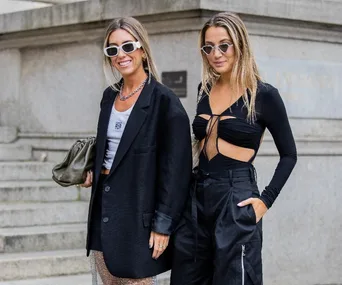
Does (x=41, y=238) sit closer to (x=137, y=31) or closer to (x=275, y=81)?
(x=275, y=81)

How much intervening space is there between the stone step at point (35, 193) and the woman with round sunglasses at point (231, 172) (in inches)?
135

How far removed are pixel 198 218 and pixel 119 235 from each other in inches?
14.8

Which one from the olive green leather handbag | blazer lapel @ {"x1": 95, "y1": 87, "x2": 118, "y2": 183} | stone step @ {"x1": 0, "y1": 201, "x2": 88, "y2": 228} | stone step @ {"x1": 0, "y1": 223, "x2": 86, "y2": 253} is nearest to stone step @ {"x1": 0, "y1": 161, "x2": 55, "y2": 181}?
stone step @ {"x1": 0, "y1": 201, "x2": 88, "y2": 228}

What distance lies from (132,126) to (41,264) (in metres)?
2.79

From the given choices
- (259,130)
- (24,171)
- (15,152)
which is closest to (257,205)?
(259,130)

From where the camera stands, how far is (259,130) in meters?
3.47

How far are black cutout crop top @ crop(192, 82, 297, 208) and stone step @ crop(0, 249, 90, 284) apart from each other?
2.72m

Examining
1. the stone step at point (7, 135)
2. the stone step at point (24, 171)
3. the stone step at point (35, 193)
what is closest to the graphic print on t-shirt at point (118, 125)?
the stone step at point (35, 193)

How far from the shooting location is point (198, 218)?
11.3 ft

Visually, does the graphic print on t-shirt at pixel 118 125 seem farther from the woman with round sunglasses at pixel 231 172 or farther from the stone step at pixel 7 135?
the stone step at pixel 7 135

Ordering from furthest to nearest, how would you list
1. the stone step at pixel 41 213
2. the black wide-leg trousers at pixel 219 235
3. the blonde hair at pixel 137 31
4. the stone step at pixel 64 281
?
Result: the stone step at pixel 41 213
the stone step at pixel 64 281
the blonde hair at pixel 137 31
the black wide-leg trousers at pixel 219 235

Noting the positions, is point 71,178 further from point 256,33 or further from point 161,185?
point 256,33

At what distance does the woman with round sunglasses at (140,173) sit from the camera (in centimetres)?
338

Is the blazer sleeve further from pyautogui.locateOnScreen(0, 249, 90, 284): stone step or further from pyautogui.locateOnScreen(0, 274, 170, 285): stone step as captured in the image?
pyautogui.locateOnScreen(0, 249, 90, 284): stone step
